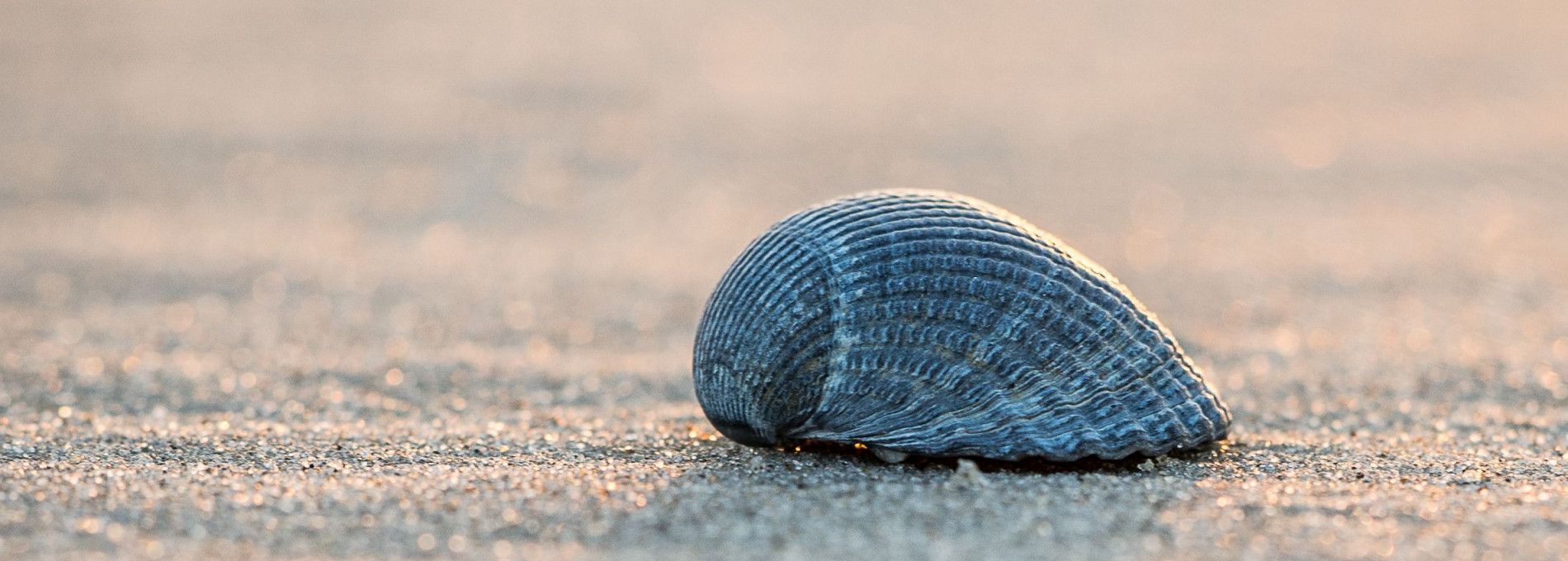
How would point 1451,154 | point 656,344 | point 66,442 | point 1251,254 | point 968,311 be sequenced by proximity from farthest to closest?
1. point 1451,154
2. point 1251,254
3. point 656,344
4. point 66,442
5. point 968,311

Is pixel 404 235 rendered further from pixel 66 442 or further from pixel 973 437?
pixel 973 437

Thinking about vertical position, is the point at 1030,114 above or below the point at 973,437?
above

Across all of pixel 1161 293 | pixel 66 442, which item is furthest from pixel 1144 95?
pixel 66 442

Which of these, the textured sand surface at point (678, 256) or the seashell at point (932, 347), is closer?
the textured sand surface at point (678, 256)

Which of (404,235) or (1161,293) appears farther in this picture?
(404,235)

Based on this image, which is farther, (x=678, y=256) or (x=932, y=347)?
(x=678, y=256)
